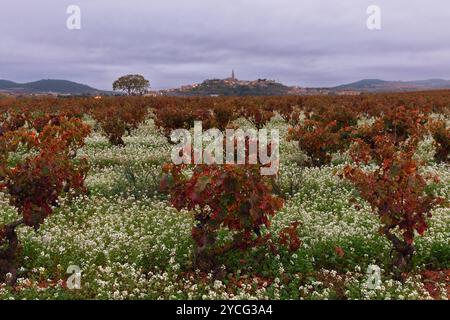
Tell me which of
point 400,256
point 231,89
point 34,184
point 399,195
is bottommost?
point 400,256

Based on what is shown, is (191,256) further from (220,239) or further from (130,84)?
(130,84)

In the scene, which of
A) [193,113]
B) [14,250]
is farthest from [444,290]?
[193,113]

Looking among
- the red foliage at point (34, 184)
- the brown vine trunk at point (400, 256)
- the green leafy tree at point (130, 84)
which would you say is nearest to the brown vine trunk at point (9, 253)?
the red foliage at point (34, 184)

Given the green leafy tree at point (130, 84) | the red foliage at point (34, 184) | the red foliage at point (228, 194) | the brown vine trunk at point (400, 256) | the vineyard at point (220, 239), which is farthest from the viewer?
the green leafy tree at point (130, 84)

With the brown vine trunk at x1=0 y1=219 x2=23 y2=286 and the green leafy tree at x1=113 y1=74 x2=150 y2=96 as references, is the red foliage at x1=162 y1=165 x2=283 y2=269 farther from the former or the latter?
the green leafy tree at x1=113 y1=74 x2=150 y2=96

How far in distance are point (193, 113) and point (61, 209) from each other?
14.5m

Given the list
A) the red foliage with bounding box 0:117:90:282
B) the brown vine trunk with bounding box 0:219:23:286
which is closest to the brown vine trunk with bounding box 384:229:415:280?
the red foliage with bounding box 0:117:90:282

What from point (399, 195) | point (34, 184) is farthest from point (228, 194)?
point (34, 184)

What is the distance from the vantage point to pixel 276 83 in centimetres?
16112

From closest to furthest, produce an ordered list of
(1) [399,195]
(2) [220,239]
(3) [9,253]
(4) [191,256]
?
(1) [399,195] → (3) [9,253] → (4) [191,256] → (2) [220,239]

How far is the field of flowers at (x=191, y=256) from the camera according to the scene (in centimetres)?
822

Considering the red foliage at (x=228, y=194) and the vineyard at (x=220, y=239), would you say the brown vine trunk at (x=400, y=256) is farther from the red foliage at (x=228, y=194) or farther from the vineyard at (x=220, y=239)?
the red foliage at (x=228, y=194)

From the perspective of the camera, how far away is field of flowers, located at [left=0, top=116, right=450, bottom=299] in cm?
822

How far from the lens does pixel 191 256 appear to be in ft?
31.2
